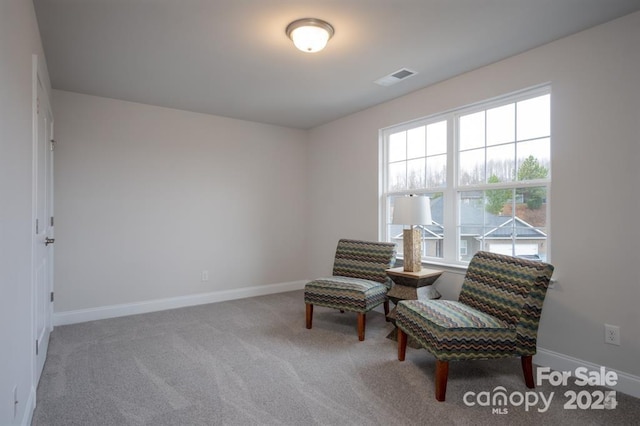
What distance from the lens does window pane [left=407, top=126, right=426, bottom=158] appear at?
3762 millimetres

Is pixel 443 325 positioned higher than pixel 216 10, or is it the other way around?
pixel 216 10

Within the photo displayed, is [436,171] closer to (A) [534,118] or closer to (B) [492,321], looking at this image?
(A) [534,118]

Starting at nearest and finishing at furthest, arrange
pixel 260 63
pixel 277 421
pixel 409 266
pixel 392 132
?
pixel 277 421 < pixel 260 63 < pixel 409 266 < pixel 392 132

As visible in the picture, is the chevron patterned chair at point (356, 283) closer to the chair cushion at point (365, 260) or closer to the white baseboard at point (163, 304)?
the chair cushion at point (365, 260)

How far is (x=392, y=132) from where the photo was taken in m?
4.09

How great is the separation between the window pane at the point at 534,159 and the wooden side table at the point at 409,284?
1.14m

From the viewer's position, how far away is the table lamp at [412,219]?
3.17 metres

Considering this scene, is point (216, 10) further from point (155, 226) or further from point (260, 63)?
point (155, 226)

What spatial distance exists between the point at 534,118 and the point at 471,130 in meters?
0.56

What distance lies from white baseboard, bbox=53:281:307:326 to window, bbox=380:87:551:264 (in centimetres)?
206

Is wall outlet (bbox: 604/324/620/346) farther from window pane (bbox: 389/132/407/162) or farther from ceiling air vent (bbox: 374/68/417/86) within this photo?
ceiling air vent (bbox: 374/68/417/86)

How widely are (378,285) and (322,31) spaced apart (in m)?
2.30

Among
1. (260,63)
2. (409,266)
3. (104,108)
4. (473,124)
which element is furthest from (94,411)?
(473,124)

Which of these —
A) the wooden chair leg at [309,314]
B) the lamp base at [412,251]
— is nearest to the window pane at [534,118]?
the lamp base at [412,251]
